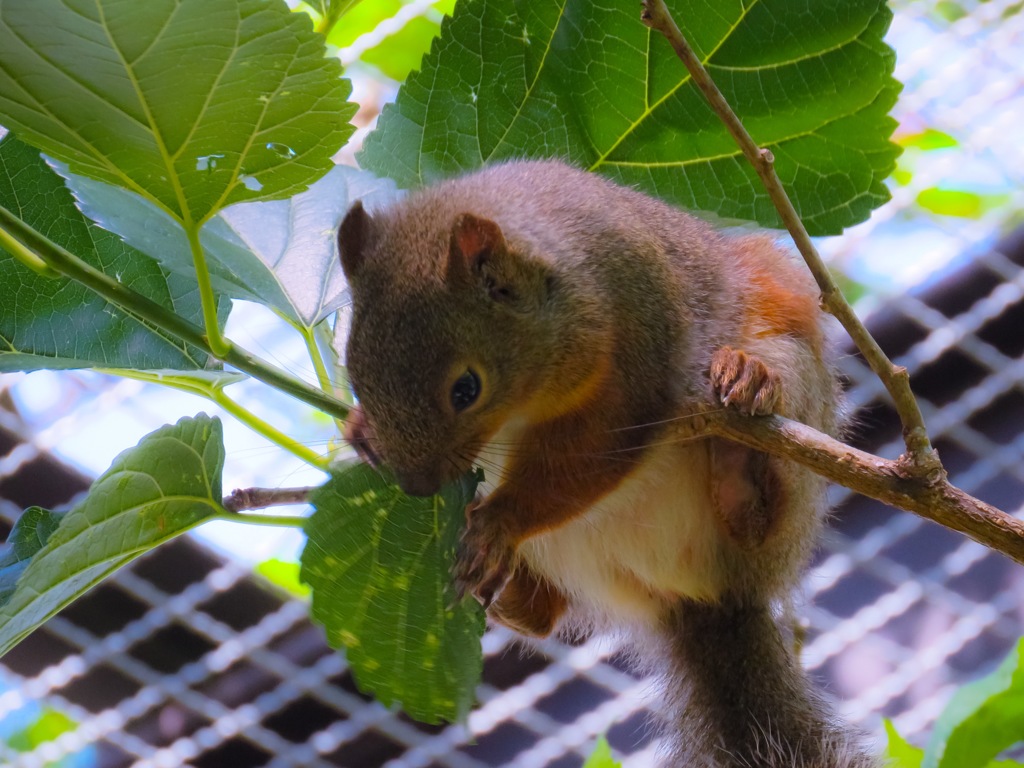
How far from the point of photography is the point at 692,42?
32.7 inches

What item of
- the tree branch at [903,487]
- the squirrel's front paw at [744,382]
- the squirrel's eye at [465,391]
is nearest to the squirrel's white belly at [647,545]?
the squirrel's front paw at [744,382]

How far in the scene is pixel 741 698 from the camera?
3.86ft

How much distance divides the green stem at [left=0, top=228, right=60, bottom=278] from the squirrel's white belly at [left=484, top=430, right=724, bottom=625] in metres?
0.57

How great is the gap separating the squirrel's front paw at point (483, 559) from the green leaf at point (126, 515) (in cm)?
20

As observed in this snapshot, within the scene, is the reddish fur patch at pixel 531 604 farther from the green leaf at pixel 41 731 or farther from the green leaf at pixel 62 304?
the green leaf at pixel 41 731

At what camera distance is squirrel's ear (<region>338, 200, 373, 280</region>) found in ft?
3.02

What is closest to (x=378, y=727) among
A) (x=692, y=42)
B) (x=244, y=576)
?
(x=244, y=576)

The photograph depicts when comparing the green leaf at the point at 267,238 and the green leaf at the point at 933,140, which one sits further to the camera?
the green leaf at the point at 933,140

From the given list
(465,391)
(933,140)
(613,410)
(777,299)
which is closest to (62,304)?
(465,391)

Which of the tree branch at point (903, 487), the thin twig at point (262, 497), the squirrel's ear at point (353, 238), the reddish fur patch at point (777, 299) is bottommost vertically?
the reddish fur patch at point (777, 299)

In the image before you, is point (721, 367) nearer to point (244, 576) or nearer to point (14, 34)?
point (14, 34)

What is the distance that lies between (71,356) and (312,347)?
20 cm

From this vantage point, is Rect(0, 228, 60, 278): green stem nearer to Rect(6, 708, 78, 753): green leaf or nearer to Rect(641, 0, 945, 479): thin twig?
Rect(641, 0, 945, 479): thin twig

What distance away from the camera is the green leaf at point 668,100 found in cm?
83
